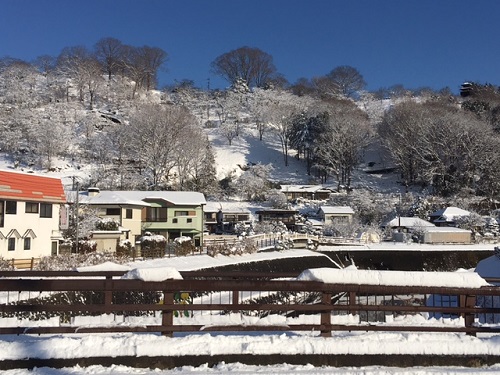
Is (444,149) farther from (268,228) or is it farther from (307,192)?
(268,228)

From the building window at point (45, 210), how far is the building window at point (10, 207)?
1837mm

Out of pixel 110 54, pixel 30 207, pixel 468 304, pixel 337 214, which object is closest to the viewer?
pixel 468 304

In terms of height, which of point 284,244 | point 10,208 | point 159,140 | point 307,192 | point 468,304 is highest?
point 159,140

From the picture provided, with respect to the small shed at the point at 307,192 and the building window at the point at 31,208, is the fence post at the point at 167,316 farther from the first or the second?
the small shed at the point at 307,192

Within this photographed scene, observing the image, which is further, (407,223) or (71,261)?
(407,223)

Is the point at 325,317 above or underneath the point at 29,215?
underneath

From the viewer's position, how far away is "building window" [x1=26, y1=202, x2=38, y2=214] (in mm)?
24797

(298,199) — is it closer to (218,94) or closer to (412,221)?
(412,221)

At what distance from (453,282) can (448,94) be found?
342 feet

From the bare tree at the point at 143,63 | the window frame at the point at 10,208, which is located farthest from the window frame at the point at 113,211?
the bare tree at the point at 143,63

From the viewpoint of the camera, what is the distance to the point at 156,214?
39938 millimetres

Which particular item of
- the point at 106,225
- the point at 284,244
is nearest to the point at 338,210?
the point at 284,244

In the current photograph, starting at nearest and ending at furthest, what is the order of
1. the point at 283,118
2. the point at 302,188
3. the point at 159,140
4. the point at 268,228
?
the point at 268,228, the point at 159,140, the point at 302,188, the point at 283,118

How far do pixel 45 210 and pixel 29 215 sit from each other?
130cm
